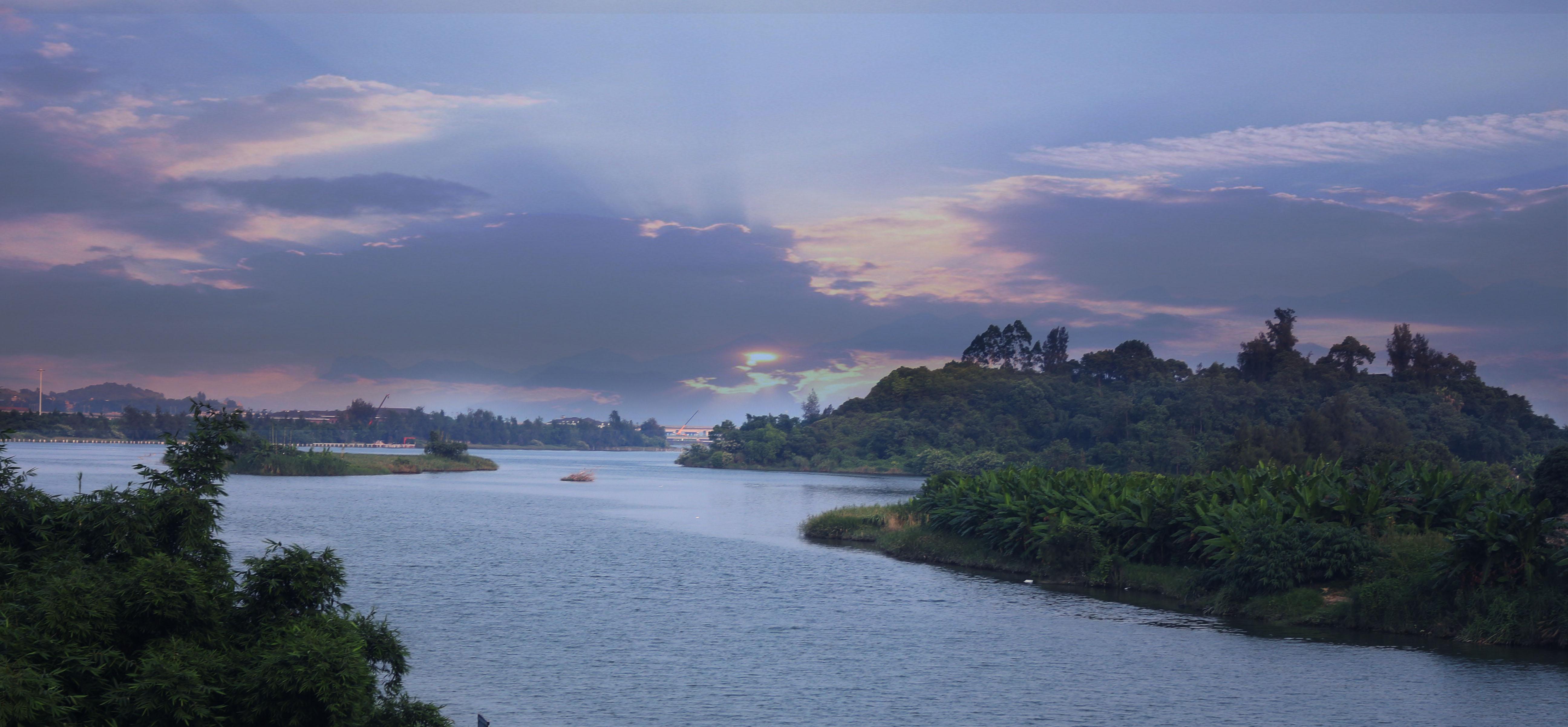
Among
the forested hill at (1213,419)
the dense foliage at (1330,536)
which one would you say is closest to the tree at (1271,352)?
the forested hill at (1213,419)

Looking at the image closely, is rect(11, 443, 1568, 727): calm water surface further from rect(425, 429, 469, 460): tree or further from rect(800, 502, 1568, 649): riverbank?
rect(425, 429, 469, 460): tree

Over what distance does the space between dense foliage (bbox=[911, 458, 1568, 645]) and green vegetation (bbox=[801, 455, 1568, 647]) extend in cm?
5

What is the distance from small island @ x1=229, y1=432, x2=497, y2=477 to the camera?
129500 millimetres

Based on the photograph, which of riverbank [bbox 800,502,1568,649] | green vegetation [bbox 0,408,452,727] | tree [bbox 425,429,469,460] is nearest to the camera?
green vegetation [bbox 0,408,452,727]

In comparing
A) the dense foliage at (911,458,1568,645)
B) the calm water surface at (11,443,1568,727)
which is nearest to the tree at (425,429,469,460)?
the calm water surface at (11,443,1568,727)

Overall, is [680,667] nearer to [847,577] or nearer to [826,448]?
[847,577]

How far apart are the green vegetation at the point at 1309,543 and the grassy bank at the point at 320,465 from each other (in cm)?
10496

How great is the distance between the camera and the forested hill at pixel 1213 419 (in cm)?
9012

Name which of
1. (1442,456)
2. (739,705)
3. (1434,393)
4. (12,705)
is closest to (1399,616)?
(739,705)

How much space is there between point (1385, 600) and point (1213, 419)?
102226 mm

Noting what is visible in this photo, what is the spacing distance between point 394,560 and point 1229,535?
33846 mm

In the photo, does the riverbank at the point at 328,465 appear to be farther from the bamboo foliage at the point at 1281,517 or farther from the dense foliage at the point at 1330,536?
the dense foliage at the point at 1330,536

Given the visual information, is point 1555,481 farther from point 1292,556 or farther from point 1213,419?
point 1213,419

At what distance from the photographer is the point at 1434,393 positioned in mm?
115188
